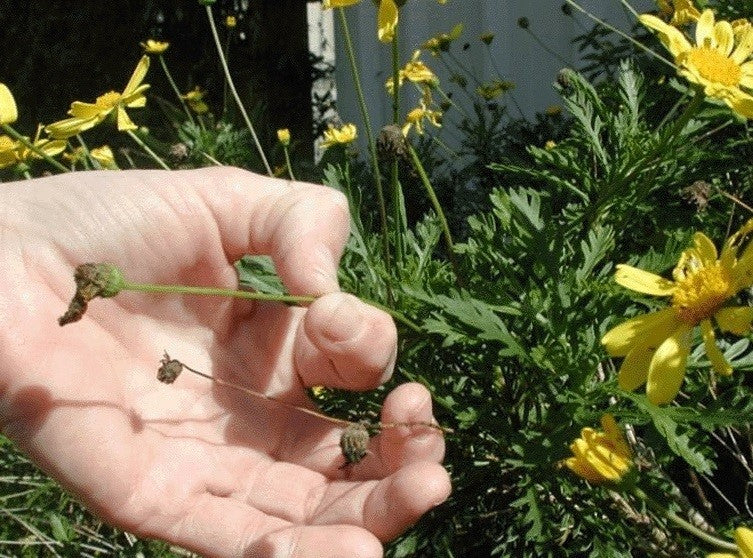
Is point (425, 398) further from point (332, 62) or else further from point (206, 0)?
point (332, 62)

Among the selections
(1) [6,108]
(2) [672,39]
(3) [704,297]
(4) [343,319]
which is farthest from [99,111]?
(3) [704,297]

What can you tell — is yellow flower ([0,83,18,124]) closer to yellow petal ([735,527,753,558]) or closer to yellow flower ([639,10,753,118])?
yellow flower ([639,10,753,118])

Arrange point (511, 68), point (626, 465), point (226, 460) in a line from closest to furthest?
point (626, 465) → point (226, 460) → point (511, 68)

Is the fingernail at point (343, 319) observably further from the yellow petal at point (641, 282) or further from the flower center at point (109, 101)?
the flower center at point (109, 101)

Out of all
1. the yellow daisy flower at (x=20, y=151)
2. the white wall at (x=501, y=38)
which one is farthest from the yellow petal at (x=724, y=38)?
the white wall at (x=501, y=38)

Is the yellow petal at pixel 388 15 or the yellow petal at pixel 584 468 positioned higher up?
the yellow petal at pixel 388 15

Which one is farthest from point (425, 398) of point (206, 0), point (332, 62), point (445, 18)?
point (332, 62)

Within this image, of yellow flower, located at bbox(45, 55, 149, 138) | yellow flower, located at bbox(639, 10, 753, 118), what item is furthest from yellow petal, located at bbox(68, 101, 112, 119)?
yellow flower, located at bbox(639, 10, 753, 118)

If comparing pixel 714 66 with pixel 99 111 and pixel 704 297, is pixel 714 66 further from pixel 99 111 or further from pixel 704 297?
pixel 99 111
